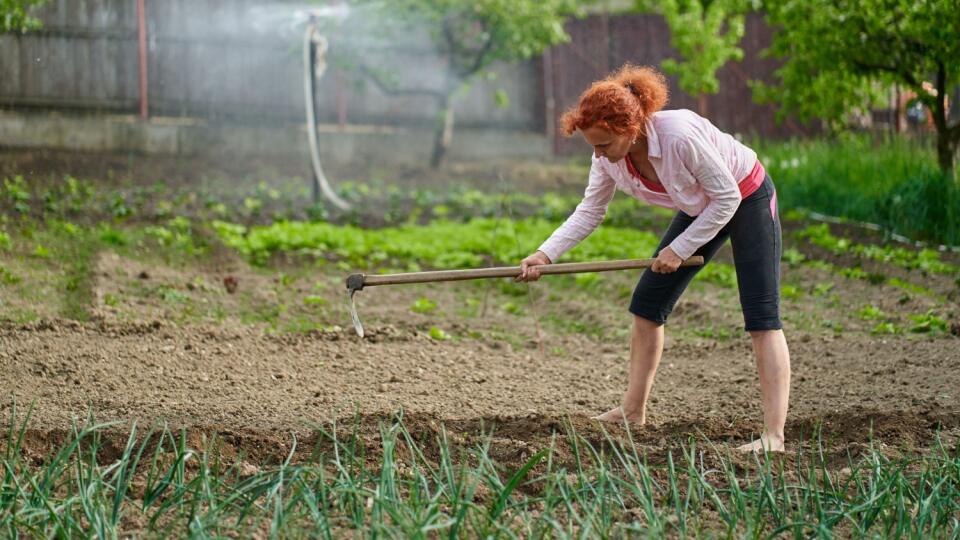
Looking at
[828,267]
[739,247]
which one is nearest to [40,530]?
[739,247]

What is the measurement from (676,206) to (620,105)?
1.75 ft

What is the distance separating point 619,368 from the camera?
18.0 feet

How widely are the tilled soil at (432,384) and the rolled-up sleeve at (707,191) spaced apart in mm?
639

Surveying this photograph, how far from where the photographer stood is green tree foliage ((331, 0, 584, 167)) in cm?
1229

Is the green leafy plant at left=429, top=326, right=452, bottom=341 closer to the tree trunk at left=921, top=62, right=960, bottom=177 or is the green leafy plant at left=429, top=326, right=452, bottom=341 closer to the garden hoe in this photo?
the garden hoe

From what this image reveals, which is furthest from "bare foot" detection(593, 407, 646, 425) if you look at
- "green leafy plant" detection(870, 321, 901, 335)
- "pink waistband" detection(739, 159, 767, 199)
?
"green leafy plant" detection(870, 321, 901, 335)

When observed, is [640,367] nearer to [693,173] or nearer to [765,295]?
[765,295]

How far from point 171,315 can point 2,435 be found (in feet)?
8.01

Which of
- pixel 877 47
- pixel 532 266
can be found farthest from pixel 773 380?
pixel 877 47

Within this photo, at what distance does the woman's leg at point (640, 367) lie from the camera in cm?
419

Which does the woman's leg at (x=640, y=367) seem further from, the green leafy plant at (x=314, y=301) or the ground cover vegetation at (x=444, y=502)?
the green leafy plant at (x=314, y=301)

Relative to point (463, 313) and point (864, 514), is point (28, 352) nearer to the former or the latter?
point (463, 313)

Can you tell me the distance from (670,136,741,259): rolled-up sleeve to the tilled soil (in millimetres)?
639

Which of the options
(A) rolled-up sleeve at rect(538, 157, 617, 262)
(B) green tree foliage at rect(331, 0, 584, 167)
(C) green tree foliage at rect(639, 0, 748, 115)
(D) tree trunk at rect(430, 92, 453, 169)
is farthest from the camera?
(D) tree trunk at rect(430, 92, 453, 169)
